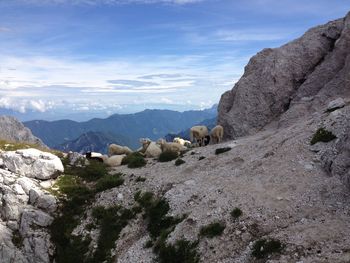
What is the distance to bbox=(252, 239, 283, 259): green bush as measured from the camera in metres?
18.9

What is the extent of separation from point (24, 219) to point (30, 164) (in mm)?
6405

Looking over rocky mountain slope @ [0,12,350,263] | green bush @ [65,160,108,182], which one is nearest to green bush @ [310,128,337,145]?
rocky mountain slope @ [0,12,350,263]

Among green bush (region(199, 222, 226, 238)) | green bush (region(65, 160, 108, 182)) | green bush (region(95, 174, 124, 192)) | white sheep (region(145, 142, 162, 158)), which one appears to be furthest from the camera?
white sheep (region(145, 142, 162, 158))

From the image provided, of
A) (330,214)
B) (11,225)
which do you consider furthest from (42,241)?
(330,214)

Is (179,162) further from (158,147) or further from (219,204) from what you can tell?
(219,204)

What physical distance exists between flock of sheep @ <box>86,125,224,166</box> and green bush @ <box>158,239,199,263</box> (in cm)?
1784

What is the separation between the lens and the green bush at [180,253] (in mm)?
21828

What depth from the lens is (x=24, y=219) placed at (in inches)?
1171

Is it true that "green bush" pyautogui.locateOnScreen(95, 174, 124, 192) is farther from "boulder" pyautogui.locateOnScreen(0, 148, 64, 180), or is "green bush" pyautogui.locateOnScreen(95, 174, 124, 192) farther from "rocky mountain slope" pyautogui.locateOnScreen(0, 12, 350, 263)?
"boulder" pyautogui.locateOnScreen(0, 148, 64, 180)

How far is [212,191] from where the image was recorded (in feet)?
89.9

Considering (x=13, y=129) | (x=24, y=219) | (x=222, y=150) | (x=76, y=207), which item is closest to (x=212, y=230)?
(x=76, y=207)

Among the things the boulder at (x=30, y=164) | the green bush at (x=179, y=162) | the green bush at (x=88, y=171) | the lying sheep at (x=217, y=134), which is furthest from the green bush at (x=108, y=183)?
the lying sheep at (x=217, y=134)

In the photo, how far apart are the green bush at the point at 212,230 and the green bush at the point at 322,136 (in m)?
11.0

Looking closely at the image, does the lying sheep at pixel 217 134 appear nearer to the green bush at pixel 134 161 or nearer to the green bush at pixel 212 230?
the green bush at pixel 134 161
